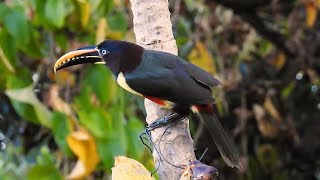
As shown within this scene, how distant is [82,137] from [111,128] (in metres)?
0.06

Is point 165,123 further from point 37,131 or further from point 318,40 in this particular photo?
point 318,40

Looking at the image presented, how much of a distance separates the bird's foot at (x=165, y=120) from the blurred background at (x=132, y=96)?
0.51 m

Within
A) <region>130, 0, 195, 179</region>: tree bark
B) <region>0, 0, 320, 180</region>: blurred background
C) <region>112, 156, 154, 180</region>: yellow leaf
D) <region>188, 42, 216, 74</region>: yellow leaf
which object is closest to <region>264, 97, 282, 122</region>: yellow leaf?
<region>0, 0, 320, 180</region>: blurred background

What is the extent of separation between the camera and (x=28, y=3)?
158 cm

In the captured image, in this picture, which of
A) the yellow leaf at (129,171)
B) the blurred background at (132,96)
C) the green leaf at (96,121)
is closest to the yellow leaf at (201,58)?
the blurred background at (132,96)

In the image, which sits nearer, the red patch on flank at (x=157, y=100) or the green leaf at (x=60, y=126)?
the red patch on flank at (x=157, y=100)

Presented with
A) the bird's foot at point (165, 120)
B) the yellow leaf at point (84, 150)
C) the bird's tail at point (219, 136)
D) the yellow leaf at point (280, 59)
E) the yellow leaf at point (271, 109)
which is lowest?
the yellow leaf at point (271, 109)

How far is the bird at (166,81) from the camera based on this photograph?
877mm

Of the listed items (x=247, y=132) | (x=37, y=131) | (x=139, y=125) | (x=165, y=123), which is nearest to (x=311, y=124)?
(x=247, y=132)

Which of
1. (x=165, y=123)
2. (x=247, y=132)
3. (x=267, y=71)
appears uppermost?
(x=165, y=123)

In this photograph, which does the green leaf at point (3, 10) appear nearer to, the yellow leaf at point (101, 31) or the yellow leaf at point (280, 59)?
the yellow leaf at point (101, 31)

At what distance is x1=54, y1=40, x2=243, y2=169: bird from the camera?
0.88 metres

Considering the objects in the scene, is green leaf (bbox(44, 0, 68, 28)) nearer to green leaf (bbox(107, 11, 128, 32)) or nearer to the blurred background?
the blurred background

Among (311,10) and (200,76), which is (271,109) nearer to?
(311,10)
